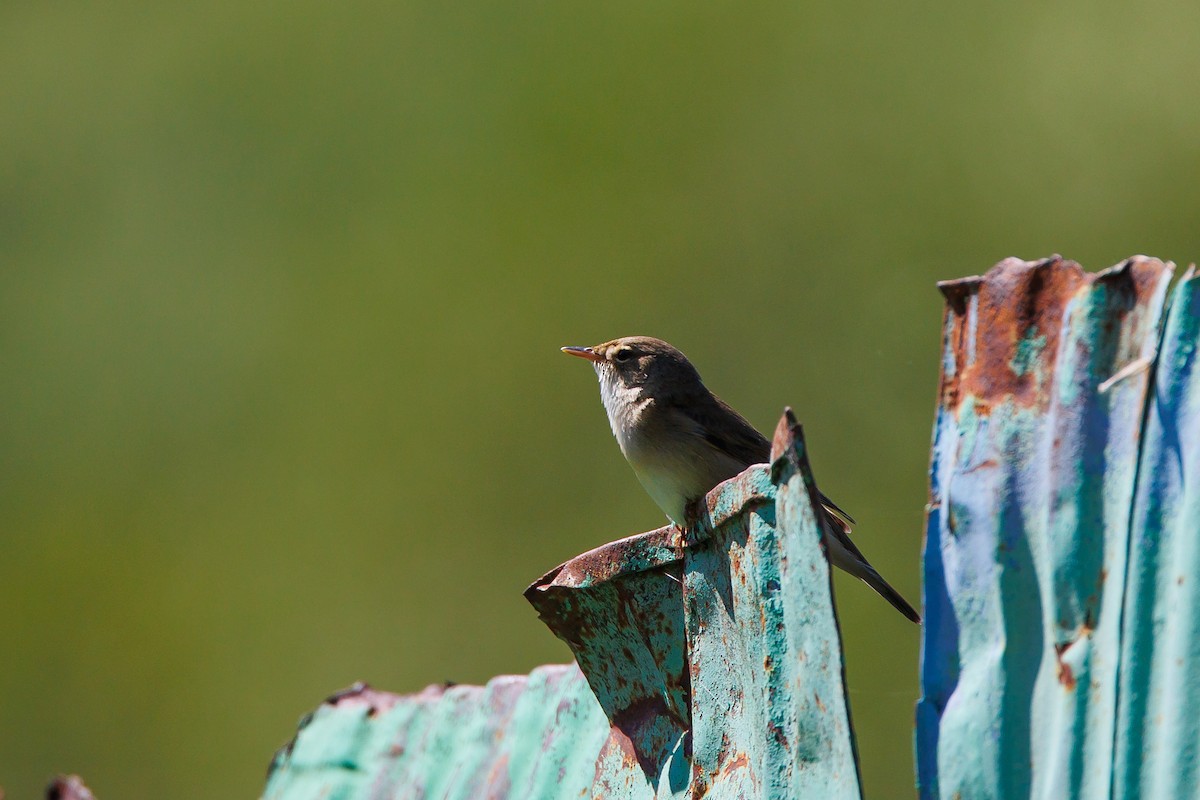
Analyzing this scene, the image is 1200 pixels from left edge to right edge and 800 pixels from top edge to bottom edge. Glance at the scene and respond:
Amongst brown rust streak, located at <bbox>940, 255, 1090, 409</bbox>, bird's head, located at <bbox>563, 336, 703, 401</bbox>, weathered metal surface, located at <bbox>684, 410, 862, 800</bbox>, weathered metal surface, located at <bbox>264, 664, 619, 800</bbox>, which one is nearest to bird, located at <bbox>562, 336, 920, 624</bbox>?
bird's head, located at <bbox>563, 336, 703, 401</bbox>

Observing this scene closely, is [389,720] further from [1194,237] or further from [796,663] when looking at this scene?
[1194,237]

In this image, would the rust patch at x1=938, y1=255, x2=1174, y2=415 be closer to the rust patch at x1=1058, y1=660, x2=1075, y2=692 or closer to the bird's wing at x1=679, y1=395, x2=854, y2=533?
the rust patch at x1=1058, y1=660, x2=1075, y2=692

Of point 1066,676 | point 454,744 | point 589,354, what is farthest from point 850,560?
point 1066,676

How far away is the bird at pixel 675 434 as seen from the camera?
5621mm

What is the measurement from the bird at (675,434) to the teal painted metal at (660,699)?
1162mm

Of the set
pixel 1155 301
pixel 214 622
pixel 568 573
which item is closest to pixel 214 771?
pixel 214 622

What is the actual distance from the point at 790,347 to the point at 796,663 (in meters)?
19.8

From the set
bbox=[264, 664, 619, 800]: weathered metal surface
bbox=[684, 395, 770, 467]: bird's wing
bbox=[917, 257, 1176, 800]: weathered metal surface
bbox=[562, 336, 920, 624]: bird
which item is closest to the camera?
bbox=[917, 257, 1176, 800]: weathered metal surface

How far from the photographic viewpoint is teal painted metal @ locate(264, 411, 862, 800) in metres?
2.89

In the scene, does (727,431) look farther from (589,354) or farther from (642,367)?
(589,354)

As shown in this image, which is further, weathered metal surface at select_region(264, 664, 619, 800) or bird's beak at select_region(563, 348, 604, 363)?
Result: bird's beak at select_region(563, 348, 604, 363)

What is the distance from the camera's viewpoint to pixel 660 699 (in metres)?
4.02

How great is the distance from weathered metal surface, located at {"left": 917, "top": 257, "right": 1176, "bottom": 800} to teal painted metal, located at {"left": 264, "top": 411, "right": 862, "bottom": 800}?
0.72ft

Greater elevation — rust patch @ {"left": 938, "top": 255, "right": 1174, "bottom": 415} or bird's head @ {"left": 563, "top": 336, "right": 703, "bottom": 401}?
bird's head @ {"left": 563, "top": 336, "right": 703, "bottom": 401}
